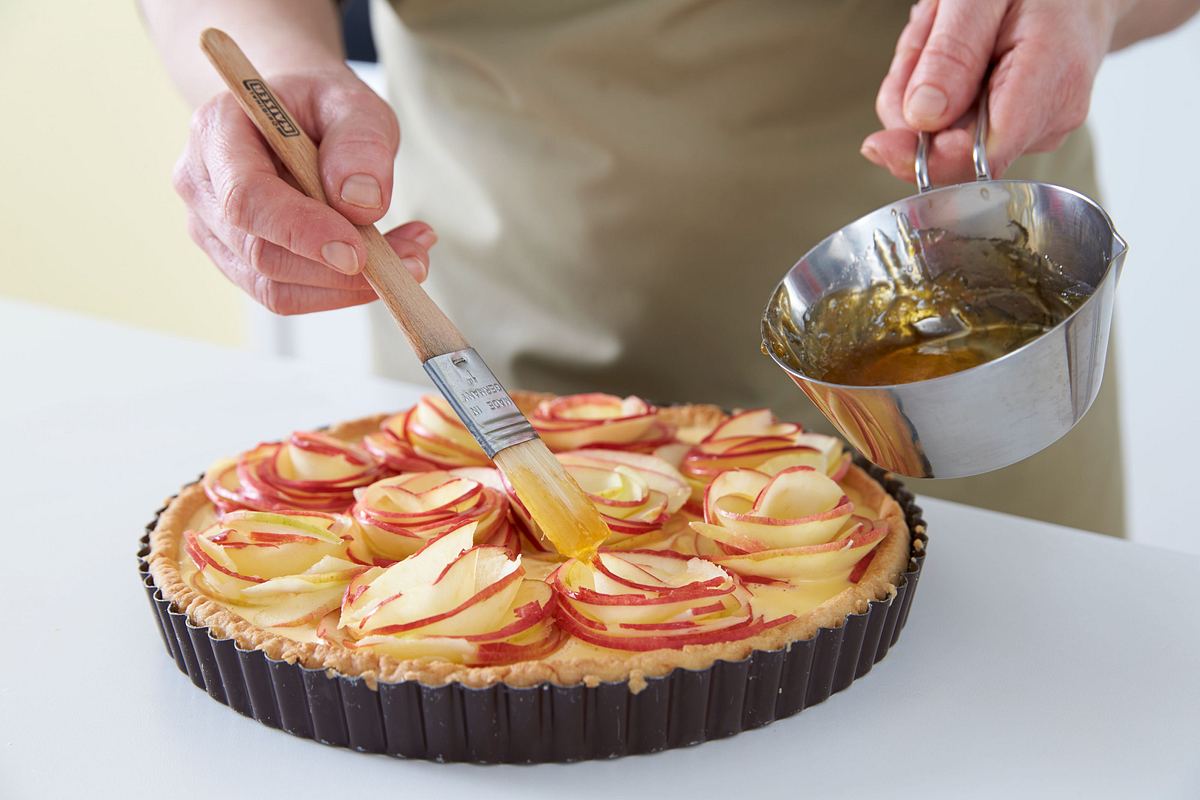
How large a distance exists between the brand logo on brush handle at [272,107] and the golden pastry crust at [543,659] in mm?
513

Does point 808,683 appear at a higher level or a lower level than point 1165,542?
higher

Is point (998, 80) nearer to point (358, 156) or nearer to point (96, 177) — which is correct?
point (358, 156)

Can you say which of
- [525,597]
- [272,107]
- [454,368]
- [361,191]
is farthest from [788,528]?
[272,107]

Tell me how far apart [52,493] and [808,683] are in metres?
1.19

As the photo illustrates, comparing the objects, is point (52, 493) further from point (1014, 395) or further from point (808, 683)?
point (1014, 395)

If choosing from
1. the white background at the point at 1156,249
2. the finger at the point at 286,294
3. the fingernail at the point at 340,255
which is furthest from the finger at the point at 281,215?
the white background at the point at 1156,249

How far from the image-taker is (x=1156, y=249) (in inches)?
127

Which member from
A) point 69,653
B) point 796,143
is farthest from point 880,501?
point 69,653

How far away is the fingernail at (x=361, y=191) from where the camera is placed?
140 cm

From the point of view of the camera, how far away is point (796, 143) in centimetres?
199

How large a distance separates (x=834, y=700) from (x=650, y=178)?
40.8 inches

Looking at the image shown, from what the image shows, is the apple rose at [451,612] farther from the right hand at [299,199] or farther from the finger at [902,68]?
the finger at [902,68]

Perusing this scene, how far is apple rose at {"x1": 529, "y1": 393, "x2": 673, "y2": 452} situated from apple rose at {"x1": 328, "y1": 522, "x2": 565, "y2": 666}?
0.45 metres

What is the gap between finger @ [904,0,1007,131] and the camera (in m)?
1.40
